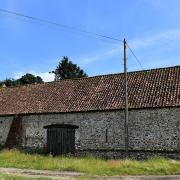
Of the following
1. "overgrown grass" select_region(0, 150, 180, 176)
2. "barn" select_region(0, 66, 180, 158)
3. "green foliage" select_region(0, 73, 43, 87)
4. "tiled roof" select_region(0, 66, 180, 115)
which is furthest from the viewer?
"green foliage" select_region(0, 73, 43, 87)

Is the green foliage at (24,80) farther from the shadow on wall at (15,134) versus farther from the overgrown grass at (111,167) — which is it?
the overgrown grass at (111,167)

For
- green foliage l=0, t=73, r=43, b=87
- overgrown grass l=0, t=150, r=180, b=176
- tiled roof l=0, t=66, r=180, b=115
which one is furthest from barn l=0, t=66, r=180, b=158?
green foliage l=0, t=73, r=43, b=87

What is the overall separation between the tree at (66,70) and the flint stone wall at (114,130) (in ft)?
118

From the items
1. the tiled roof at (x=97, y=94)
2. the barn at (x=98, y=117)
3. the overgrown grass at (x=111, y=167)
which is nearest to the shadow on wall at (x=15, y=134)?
the barn at (x=98, y=117)

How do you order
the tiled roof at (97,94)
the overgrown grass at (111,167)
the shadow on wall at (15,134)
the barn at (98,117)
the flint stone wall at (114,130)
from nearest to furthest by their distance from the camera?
the overgrown grass at (111,167)
the flint stone wall at (114,130)
the barn at (98,117)
the tiled roof at (97,94)
the shadow on wall at (15,134)

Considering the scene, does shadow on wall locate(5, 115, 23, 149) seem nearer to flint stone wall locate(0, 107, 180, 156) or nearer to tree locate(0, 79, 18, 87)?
flint stone wall locate(0, 107, 180, 156)

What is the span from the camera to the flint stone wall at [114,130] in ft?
88.4

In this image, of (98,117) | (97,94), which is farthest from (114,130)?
(97,94)

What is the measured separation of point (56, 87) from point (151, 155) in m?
12.1

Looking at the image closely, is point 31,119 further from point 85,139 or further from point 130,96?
point 130,96

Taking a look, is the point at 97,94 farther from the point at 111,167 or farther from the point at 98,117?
the point at 111,167

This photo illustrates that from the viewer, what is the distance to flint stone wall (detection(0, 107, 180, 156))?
26942 mm

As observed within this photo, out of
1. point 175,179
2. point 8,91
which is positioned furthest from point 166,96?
point 8,91

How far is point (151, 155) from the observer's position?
2722cm
